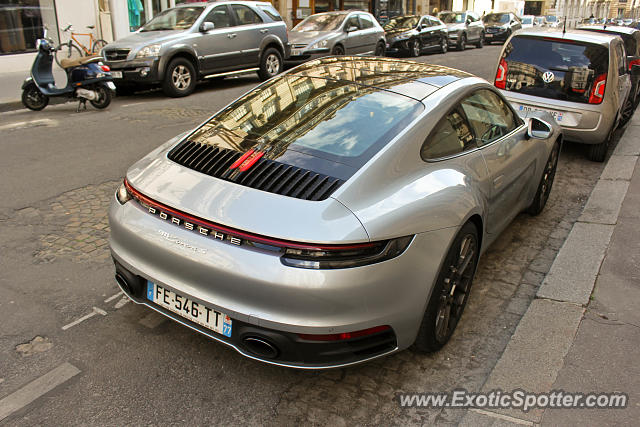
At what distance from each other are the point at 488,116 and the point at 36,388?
3215 mm

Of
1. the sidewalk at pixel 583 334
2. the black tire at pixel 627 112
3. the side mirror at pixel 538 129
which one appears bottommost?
the sidewalk at pixel 583 334

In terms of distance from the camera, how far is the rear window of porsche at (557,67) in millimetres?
6914

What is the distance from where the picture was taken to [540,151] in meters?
4.71

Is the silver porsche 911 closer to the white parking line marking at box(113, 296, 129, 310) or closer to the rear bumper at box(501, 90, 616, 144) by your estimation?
the white parking line marking at box(113, 296, 129, 310)

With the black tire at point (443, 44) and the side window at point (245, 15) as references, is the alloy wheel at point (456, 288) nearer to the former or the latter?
the side window at point (245, 15)

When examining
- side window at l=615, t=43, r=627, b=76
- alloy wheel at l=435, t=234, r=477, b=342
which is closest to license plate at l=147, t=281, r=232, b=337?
alloy wheel at l=435, t=234, r=477, b=342

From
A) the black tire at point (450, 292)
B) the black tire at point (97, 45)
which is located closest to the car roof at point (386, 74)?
the black tire at point (450, 292)

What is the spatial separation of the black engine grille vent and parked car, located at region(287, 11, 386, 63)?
12.0 m

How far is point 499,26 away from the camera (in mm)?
29750

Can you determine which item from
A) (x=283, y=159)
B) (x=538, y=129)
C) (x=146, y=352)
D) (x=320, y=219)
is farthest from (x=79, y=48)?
(x=320, y=219)

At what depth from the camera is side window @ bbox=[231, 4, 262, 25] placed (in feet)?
40.4

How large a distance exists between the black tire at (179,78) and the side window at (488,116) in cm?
775

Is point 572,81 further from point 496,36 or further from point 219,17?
point 496,36

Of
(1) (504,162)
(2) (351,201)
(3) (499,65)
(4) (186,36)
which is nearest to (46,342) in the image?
(2) (351,201)
